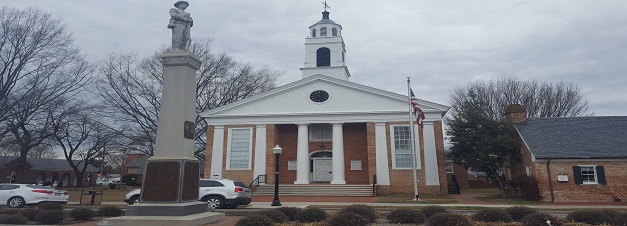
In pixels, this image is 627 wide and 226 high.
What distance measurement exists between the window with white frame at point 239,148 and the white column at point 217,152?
629mm

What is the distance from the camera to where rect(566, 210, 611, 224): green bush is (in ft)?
33.9

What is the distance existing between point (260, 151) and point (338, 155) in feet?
19.9

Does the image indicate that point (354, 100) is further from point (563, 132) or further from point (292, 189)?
point (563, 132)

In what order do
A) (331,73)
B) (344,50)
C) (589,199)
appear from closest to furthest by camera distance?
(589,199)
(331,73)
(344,50)

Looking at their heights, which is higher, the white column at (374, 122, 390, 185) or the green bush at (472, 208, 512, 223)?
the white column at (374, 122, 390, 185)

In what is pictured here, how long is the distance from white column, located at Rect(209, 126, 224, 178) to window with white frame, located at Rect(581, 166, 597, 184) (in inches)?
942

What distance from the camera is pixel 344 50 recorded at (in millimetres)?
39312

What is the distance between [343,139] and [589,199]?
16.5m

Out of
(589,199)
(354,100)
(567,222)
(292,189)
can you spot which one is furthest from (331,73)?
(567,222)

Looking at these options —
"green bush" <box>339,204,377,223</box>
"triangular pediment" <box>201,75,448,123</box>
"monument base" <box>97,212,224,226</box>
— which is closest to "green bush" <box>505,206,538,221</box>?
"green bush" <box>339,204,377,223</box>

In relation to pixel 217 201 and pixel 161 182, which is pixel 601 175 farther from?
pixel 161 182

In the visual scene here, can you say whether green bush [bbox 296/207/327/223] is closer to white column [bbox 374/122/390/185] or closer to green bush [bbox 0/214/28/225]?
green bush [bbox 0/214/28/225]

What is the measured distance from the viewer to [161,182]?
403 inches

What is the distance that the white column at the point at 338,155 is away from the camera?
1153 inches
